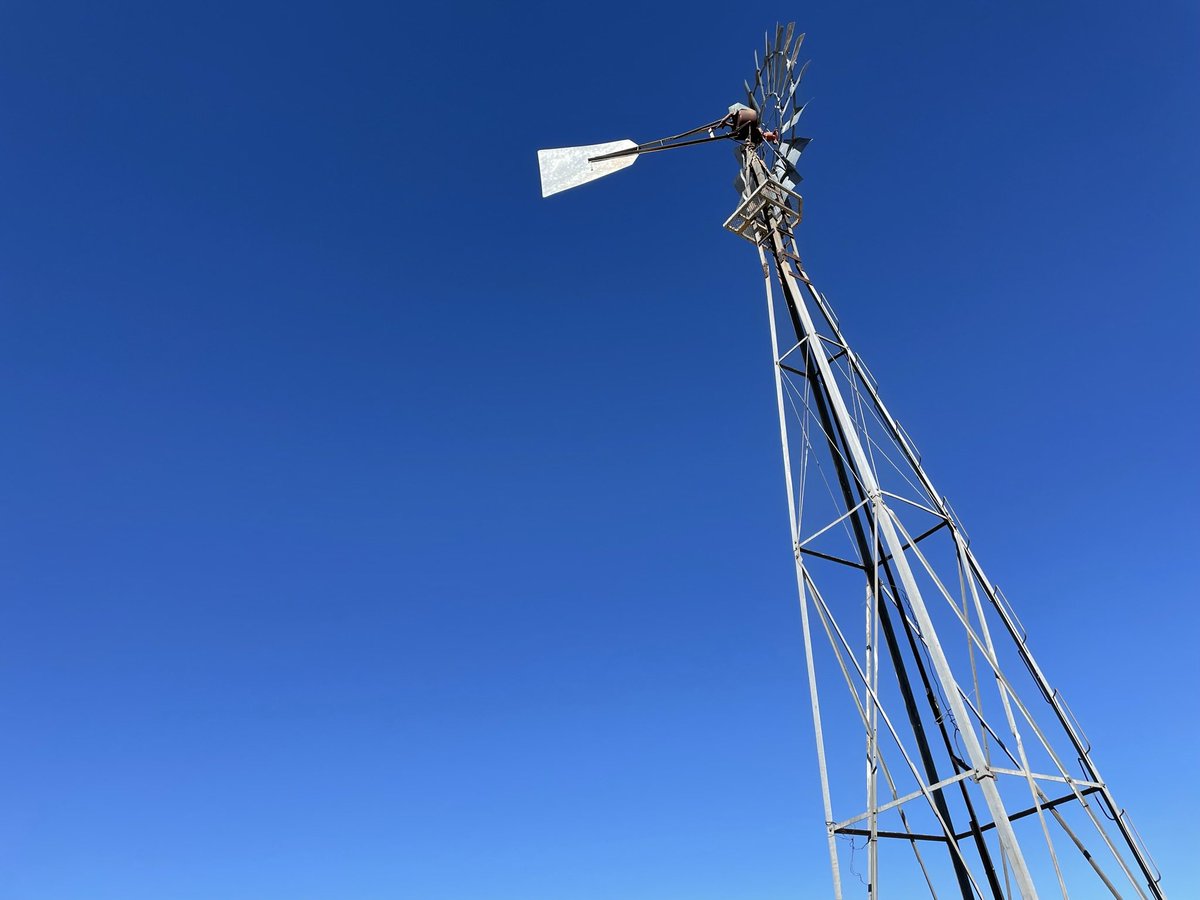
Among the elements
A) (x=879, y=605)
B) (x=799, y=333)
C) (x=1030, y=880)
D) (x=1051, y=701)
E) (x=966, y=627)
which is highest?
(x=799, y=333)

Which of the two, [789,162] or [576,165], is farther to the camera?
[576,165]

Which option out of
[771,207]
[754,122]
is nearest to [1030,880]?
[771,207]

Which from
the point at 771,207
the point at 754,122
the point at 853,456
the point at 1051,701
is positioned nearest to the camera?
the point at 1051,701

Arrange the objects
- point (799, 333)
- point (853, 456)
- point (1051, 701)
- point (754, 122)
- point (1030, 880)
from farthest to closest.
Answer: point (754, 122), point (799, 333), point (853, 456), point (1051, 701), point (1030, 880)

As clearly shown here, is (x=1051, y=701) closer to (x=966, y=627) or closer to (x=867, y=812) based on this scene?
(x=966, y=627)

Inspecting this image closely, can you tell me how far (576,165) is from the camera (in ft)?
67.1

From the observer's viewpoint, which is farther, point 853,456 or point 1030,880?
point 853,456

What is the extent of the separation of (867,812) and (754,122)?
1721cm

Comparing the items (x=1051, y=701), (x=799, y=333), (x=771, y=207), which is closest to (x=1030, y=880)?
(x=1051, y=701)

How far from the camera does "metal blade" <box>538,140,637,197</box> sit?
20.1 meters

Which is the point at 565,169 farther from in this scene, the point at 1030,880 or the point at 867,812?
the point at 1030,880

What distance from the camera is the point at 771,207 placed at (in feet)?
61.1

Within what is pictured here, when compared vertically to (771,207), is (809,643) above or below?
below

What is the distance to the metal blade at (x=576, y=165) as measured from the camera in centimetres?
2011
